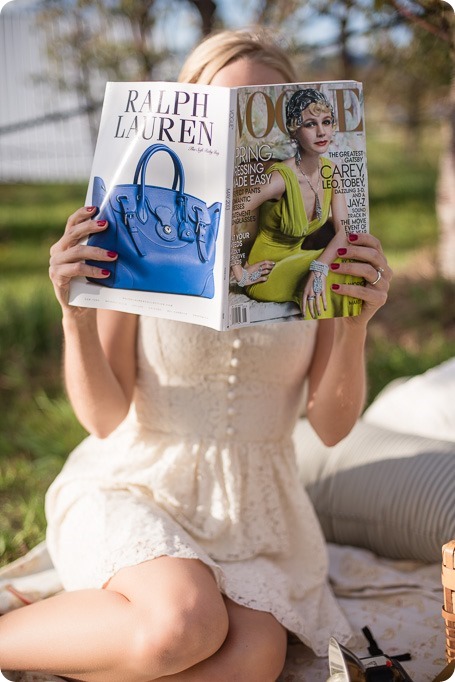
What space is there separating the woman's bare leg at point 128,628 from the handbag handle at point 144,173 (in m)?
0.62

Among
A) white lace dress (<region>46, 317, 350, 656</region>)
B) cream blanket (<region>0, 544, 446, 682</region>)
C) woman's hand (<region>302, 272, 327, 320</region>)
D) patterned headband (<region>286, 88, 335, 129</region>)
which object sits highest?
patterned headband (<region>286, 88, 335, 129</region>)

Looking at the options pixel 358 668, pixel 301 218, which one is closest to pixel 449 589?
pixel 358 668

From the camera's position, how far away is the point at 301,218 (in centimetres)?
138

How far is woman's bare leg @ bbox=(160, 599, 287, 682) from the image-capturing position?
1435 millimetres

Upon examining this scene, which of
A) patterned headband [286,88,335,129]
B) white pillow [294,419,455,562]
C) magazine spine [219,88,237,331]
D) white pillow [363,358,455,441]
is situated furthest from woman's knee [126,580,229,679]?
white pillow [363,358,455,441]

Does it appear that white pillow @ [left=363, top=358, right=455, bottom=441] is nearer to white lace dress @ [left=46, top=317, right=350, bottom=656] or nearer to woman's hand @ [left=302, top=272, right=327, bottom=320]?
white lace dress @ [left=46, top=317, right=350, bottom=656]

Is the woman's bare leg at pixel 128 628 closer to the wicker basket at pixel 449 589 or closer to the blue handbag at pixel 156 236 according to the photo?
the wicker basket at pixel 449 589

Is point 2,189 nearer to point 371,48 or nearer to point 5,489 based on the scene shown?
point 371,48

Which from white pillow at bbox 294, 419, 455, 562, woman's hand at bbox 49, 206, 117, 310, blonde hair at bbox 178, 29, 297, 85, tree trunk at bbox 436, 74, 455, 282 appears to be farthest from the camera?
tree trunk at bbox 436, 74, 455, 282

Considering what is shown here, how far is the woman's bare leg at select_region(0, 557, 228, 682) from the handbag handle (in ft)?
2.03

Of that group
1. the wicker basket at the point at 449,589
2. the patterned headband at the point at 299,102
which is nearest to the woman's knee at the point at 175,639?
the wicker basket at the point at 449,589

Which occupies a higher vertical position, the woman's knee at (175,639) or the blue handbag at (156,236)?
the blue handbag at (156,236)

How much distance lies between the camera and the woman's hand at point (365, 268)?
138cm

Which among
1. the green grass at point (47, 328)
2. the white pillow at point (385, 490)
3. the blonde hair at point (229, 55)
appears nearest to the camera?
→ the blonde hair at point (229, 55)
